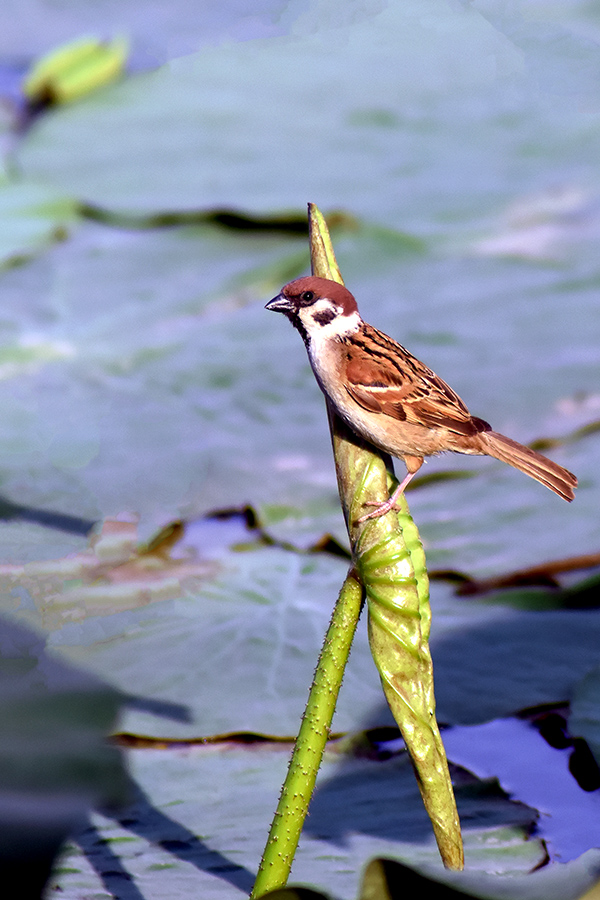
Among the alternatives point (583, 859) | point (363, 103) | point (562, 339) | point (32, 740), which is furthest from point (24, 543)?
point (363, 103)

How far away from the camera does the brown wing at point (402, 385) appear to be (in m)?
1.51

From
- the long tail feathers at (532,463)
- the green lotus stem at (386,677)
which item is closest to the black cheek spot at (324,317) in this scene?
the long tail feathers at (532,463)

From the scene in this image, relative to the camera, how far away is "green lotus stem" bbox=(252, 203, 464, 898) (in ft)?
2.90

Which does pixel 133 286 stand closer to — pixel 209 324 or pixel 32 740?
pixel 209 324

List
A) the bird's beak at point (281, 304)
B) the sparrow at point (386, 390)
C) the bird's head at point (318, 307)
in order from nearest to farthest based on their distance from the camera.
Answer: the bird's head at point (318, 307), the sparrow at point (386, 390), the bird's beak at point (281, 304)

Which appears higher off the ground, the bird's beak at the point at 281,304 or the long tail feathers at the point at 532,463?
the bird's beak at the point at 281,304

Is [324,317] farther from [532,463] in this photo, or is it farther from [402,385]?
[532,463]

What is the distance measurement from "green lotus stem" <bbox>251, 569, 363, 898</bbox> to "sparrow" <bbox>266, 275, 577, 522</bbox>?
10.2 inches

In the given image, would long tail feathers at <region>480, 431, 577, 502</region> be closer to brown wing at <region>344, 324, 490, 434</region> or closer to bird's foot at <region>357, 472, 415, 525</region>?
brown wing at <region>344, 324, 490, 434</region>

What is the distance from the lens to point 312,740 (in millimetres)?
889

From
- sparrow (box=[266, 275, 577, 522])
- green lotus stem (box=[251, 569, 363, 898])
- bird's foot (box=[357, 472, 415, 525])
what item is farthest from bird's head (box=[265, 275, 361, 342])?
green lotus stem (box=[251, 569, 363, 898])

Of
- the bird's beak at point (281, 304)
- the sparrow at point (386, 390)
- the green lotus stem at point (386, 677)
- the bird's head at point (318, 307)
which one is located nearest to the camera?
the green lotus stem at point (386, 677)

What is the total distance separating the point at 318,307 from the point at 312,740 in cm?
60

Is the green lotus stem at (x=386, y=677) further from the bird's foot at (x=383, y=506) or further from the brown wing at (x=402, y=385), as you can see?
the brown wing at (x=402, y=385)
